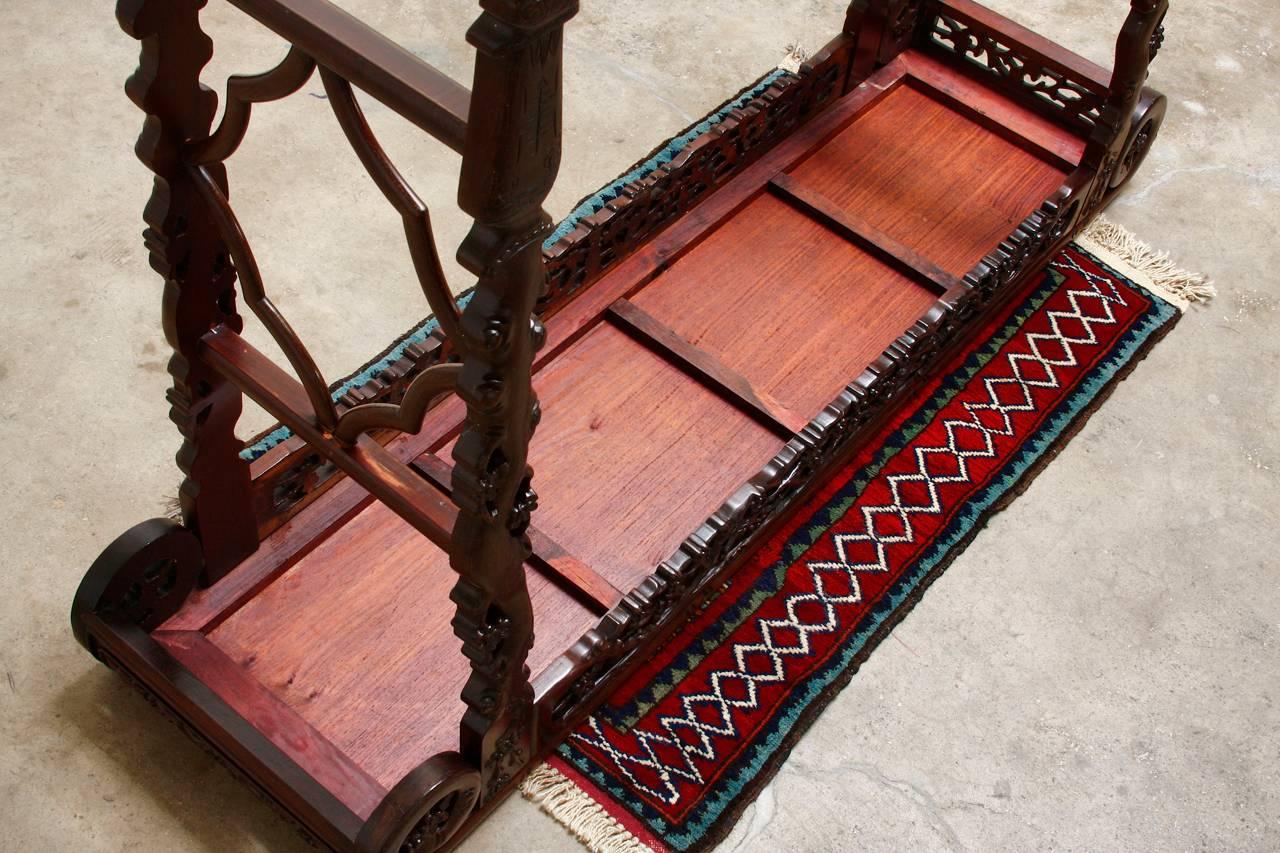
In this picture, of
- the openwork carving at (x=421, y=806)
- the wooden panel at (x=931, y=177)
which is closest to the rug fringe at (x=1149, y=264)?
the wooden panel at (x=931, y=177)

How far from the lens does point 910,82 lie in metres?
3.15

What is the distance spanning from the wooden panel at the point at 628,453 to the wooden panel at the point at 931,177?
558 millimetres

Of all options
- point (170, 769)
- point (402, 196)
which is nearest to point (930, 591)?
point (170, 769)

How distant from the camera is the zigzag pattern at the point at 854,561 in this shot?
7.45 feet

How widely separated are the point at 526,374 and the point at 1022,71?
1.83 meters

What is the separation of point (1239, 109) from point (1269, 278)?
0.51 m

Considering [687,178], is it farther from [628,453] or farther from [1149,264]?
[1149,264]

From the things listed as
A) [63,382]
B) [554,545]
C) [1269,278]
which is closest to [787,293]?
[554,545]

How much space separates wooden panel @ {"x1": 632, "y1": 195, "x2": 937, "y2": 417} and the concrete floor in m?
0.35

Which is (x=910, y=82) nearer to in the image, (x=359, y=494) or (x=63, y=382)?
(x=359, y=494)

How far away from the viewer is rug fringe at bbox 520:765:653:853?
220 cm

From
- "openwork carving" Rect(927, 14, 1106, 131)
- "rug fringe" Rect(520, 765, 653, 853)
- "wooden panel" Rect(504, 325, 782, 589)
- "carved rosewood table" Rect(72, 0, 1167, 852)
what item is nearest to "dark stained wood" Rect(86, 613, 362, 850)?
"carved rosewood table" Rect(72, 0, 1167, 852)

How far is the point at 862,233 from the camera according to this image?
9.41 feet

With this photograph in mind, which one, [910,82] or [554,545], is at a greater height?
[910,82]
